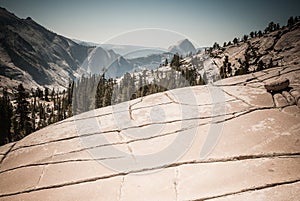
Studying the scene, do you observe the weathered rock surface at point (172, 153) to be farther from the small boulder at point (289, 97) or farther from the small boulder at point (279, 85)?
Result: the small boulder at point (279, 85)

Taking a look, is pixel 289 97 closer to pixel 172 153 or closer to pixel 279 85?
pixel 279 85

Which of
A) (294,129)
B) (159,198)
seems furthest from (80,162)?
(294,129)

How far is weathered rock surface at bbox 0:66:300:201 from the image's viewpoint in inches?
154

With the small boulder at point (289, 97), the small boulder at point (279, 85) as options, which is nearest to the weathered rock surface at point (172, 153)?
the small boulder at point (289, 97)

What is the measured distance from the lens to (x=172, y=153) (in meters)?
5.05

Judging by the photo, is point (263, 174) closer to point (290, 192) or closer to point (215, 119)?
point (290, 192)

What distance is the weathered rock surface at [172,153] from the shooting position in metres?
3.91

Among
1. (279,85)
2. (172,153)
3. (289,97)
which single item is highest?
(279,85)

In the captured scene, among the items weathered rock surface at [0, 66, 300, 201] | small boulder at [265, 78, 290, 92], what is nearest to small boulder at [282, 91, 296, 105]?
weathered rock surface at [0, 66, 300, 201]

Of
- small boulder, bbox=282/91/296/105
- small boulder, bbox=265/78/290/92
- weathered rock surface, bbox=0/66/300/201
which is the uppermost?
small boulder, bbox=265/78/290/92

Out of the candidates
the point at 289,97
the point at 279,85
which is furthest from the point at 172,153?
the point at 279,85

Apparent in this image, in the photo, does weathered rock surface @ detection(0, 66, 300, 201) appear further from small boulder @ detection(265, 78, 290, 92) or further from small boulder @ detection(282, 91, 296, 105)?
small boulder @ detection(265, 78, 290, 92)

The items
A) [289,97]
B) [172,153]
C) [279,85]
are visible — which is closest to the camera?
[172,153]

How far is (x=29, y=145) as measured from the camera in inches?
253
